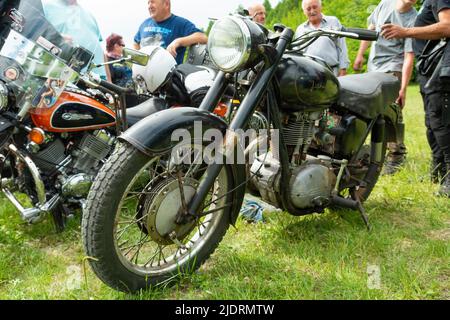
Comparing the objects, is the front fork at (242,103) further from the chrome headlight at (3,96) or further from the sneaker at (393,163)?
the sneaker at (393,163)

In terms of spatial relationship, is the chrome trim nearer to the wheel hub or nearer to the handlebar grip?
the wheel hub

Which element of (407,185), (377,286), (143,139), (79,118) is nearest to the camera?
(143,139)

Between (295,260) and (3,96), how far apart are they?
80.1 inches

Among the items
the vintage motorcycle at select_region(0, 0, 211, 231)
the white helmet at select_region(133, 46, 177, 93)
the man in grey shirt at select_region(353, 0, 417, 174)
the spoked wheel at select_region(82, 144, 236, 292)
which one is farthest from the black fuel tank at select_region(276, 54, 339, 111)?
the man in grey shirt at select_region(353, 0, 417, 174)

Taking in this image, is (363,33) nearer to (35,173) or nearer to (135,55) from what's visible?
(135,55)

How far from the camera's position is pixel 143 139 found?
1.94 metres

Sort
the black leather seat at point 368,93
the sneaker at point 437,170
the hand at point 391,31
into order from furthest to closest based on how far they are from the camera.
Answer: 1. the sneaker at point 437,170
2. the hand at point 391,31
3. the black leather seat at point 368,93

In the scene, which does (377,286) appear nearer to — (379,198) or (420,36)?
(379,198)

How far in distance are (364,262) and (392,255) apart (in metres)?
0.21

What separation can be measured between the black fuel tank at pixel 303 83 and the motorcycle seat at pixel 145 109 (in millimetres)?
1325

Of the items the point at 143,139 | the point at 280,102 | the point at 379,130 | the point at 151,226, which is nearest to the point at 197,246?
the point at 151,226

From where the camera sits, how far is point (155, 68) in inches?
134

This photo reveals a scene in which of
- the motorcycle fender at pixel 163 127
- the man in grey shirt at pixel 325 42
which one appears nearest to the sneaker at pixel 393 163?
the man in grey shirt at pixel 325 42

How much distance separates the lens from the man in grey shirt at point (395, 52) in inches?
179
